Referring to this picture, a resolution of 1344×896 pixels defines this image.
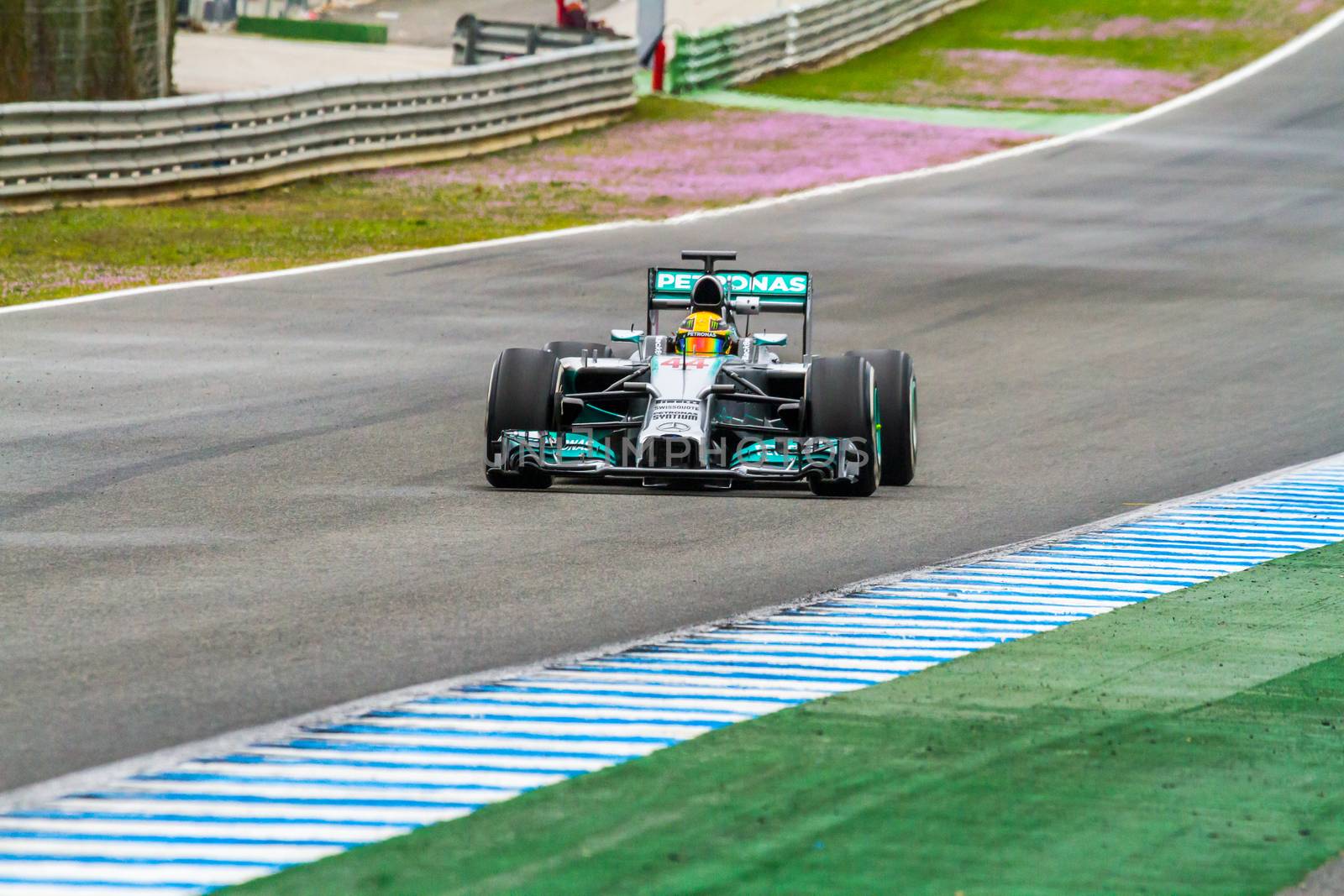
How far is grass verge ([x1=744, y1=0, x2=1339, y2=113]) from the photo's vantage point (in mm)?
38469

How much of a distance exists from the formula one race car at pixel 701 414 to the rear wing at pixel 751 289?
0.43m

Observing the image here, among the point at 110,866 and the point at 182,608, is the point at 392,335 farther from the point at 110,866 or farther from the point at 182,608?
the point at 110,866

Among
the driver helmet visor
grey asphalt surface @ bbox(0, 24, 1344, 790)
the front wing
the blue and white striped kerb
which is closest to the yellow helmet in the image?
the driver helmet visor

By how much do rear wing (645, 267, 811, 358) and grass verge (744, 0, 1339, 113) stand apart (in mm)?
25431

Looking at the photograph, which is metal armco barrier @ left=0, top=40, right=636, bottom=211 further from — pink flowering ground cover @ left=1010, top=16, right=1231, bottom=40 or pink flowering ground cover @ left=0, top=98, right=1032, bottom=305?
pink flowering ground cover @ left=1010, top=16, right=1231, bottom=40

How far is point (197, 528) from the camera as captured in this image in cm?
1013

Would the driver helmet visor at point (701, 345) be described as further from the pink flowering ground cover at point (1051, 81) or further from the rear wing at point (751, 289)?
the pink flowering ground cover at point (1051, 81)

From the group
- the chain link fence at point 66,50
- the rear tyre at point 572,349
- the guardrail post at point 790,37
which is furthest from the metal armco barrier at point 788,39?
the rear tyre at point 572,349

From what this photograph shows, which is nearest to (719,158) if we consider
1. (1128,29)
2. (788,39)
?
(788,39)

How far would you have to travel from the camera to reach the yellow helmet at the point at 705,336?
11867 millimetres

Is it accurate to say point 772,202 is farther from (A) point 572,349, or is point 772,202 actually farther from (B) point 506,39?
(A) point 572,349

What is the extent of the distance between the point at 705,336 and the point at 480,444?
1908 millimetres

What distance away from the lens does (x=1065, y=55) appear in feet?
140

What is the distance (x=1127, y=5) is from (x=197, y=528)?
40993 mm
